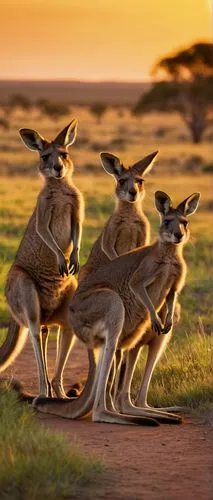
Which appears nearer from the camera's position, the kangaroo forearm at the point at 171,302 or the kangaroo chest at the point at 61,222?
the kangaroo forearm at the point at 171,302

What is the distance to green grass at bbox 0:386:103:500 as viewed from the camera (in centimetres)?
554

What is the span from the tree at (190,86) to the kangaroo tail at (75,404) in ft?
124

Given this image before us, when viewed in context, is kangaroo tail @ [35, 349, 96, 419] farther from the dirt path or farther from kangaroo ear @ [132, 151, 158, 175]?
kangaroo ear @ [132, 151, 158, 175]

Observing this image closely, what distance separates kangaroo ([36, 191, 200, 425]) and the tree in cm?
3750

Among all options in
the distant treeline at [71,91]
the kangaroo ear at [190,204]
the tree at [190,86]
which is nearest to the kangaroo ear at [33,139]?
the kangaroo ear at [190,204]

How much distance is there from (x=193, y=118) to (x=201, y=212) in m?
25.5

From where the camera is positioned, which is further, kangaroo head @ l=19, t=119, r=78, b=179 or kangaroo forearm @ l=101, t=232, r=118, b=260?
kangaroo forearm @ l=101, t=232, r=118, b=260

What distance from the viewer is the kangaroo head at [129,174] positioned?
8000 mm

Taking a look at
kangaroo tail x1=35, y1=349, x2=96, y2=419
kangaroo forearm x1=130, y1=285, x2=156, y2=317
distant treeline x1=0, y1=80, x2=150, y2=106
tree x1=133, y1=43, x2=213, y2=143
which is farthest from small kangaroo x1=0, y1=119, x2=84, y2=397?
distant treeline x1=0, y1=80, x2=150, y2=106

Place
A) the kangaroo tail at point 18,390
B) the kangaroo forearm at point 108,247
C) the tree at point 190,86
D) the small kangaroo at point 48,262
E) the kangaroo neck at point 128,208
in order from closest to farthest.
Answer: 1. the kangaroo tail at point 18,390
2. the small kangaroo at point 48,262
3. the kangaroo forearm at point 108,247
4. the kangaroo neck at point 128,208
5. the tree at point 190,86

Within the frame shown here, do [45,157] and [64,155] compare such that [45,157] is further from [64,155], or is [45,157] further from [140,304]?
[140,304]

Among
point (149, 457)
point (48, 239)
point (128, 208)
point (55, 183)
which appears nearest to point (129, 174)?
point (128, 208)

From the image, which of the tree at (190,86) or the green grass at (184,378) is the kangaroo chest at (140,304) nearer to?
the green grass at (184,378)

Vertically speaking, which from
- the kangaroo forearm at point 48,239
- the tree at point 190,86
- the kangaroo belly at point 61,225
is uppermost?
the tree at point 190,86
